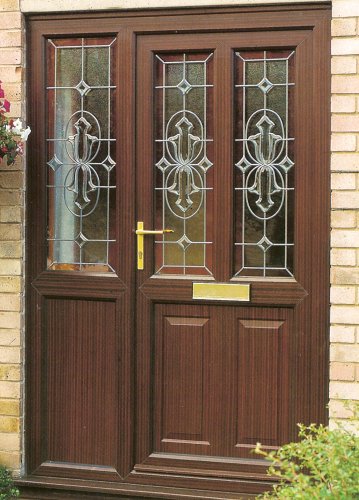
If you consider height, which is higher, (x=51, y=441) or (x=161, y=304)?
(x=161, y=304)

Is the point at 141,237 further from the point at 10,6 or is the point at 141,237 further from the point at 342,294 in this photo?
the point at 10,6

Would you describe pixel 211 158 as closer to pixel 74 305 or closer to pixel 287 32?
pixel 287 32

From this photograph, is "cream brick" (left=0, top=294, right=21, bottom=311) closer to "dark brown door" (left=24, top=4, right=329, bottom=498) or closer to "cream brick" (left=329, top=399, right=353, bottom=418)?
"dark brown door" (left=24, top=4, right=329, bottom=498)

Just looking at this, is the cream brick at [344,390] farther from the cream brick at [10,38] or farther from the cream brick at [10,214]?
the cream brick at [10,38]

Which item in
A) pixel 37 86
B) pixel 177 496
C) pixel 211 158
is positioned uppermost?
pixel 37 86

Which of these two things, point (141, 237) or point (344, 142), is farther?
Answer: point (141, 237)

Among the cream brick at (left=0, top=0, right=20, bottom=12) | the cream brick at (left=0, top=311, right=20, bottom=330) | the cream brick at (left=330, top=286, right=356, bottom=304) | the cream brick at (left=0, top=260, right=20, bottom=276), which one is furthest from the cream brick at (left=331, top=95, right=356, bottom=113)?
the cream brick at (left=0, top=311, right=20, bottom=330)

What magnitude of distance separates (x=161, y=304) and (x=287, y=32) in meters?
1.68

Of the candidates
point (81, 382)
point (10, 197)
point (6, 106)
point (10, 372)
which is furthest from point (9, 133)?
point (81, 382)

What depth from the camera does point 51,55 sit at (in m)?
5.25

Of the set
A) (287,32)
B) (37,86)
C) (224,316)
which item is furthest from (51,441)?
(287,32)

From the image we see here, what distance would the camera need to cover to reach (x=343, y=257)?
484 centimetres

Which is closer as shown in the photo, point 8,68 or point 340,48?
point 340,48

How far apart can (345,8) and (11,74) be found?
1.92 m
